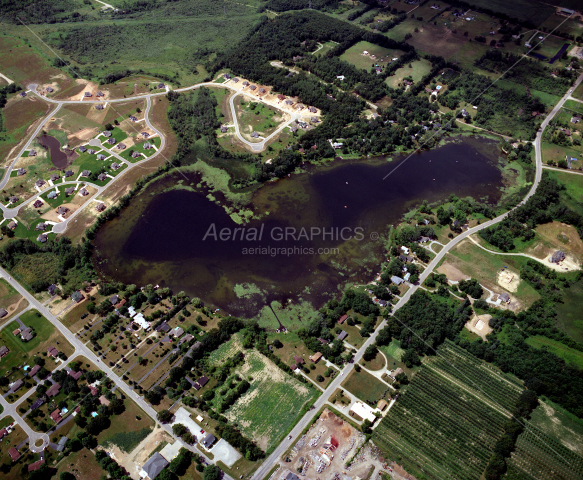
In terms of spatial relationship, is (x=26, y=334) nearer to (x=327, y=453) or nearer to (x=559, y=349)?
(x=327, y=453)

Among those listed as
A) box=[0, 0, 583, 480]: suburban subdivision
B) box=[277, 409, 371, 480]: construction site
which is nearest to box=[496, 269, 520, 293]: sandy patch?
box=[0, 0, 583, 480]: suburban subdivision

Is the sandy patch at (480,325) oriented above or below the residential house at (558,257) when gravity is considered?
below

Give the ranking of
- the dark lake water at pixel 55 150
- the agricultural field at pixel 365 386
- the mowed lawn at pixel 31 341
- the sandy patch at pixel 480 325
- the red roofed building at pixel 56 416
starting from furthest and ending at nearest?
the dark lake water at pixel 55 150
the sandy patch at pixel 480 325
the mowed lawn at pixel 31 341
the agricultural field at pixel 365 386
the red roofed building at pixel 56 416

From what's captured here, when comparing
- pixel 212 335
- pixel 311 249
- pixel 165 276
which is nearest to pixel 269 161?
pixel 311 249

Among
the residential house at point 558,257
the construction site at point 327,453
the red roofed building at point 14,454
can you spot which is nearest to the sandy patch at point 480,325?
the residential house at point 558,257

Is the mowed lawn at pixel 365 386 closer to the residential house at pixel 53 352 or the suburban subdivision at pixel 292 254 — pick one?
the suburban subdivision at pixel 292 254

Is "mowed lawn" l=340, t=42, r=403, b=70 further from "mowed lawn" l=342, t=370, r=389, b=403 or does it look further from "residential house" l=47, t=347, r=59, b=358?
"residential house" l=47, t=347, r=59, b=358
